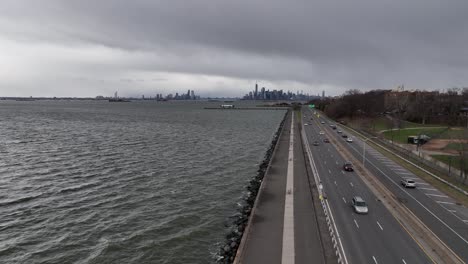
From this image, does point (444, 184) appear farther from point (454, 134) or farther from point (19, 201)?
point (454, 134)

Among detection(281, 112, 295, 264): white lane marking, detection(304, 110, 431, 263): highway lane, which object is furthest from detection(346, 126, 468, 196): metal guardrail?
detection(281, 112, 295, 264): white lane marking

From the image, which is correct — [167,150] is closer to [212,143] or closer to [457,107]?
[212,143]

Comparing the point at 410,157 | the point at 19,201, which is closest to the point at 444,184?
the point at 410,157

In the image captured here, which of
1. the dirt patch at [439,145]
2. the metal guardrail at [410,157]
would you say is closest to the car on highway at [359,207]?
the metal guardrail at [410,157]

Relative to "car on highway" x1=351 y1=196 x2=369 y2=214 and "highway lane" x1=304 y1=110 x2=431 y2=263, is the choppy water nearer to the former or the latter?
"highway lane" x1=304 y1=110 x2=431 y2=263

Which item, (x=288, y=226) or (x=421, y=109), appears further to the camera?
(x=421, y=109)

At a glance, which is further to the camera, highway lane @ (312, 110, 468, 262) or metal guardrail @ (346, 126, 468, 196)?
metal guardrail @ (346, 126, 468, 196)

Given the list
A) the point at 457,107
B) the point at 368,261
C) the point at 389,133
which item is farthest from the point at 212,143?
the point at 457,107
